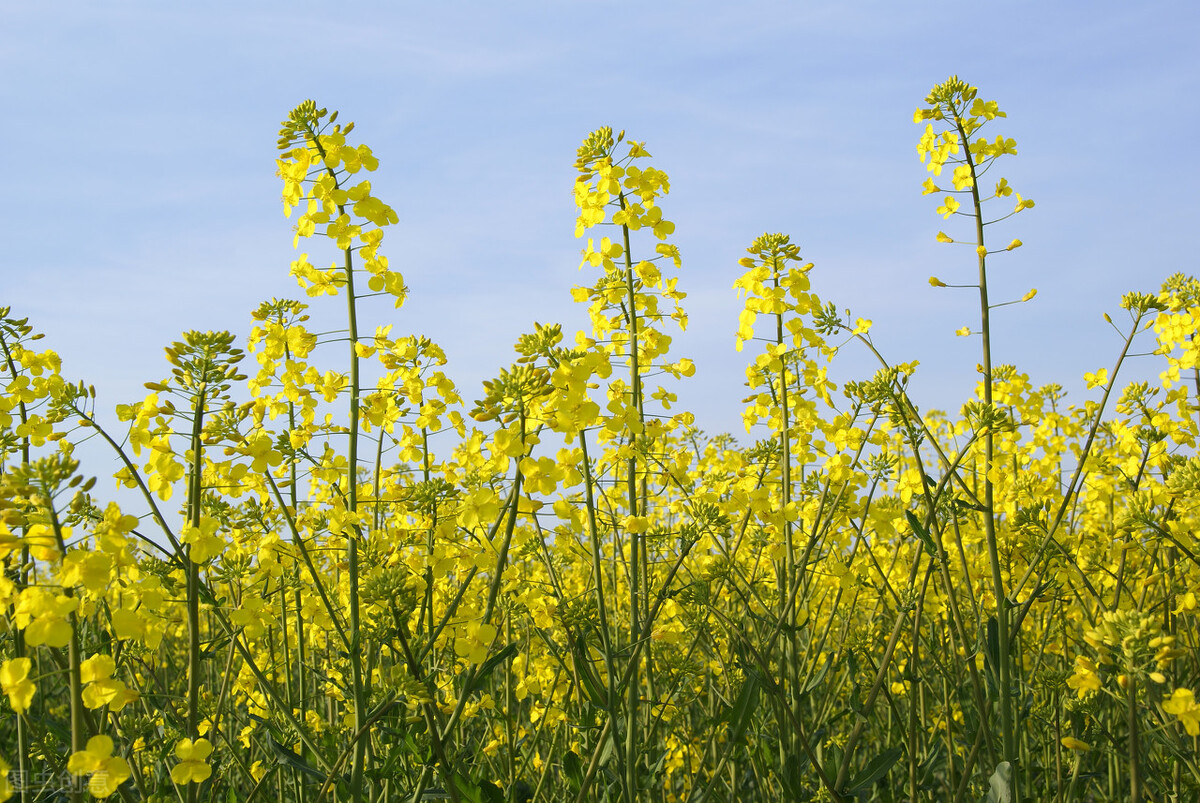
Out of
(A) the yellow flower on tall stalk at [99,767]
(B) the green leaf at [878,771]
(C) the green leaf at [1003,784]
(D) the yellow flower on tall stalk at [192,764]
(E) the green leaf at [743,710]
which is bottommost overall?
(B) the green leaf at [878,771]

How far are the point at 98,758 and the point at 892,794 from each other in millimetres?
3237

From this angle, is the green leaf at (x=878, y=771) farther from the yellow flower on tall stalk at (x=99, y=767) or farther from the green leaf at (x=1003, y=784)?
the yellow flower on tall stalk at (x=99, y=767)

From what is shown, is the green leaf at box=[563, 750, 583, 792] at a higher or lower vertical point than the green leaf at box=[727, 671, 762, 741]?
lower

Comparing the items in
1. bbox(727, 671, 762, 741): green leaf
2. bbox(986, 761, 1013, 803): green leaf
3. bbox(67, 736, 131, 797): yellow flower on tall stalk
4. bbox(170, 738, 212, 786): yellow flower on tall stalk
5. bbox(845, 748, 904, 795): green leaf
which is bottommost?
bbox(845, 748, 904, 795): green leaf

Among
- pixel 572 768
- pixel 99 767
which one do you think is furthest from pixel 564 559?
pixel 99 767

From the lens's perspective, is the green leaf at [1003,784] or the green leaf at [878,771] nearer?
the green leaf at [1003,784]

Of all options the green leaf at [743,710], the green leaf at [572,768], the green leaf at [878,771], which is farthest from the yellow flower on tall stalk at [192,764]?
the green leaf at [878,771]

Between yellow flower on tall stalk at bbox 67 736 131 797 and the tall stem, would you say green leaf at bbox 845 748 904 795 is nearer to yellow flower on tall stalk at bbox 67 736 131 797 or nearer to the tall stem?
the tall stem

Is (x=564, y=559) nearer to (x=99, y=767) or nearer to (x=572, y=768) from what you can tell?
(x=572, y=768)

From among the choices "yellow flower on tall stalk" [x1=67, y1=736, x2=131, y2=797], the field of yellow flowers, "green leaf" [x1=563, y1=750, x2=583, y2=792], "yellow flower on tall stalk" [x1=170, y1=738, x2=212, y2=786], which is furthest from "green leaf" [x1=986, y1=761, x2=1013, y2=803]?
"yellow flower on tall stalk" [x1=67, y1=736, x2=131, y2=797]

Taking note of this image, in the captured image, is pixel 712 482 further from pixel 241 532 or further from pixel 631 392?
pixel 241 532

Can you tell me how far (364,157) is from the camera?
291 centimetres

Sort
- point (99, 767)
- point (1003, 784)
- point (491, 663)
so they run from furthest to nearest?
point (1003, 784)
point (491, 663)
point (99, 767)

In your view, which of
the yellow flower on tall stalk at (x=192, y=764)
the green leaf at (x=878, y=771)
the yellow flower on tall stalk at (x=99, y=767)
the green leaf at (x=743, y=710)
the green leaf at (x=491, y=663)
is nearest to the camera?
the yellow flower on tall stalk at (x=99, y=767)
